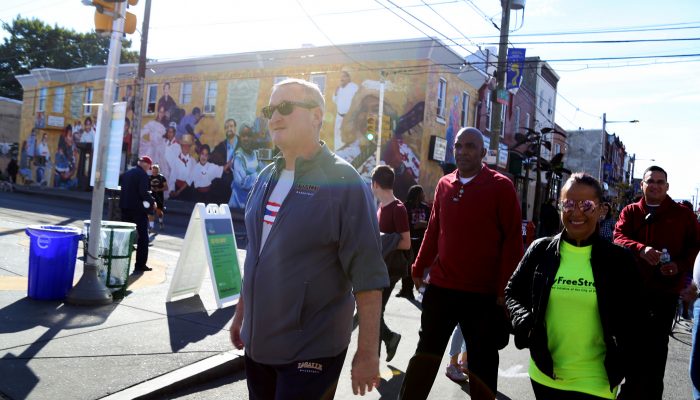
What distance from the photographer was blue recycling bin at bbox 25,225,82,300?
6125 mm

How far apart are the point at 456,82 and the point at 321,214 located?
2238 cm

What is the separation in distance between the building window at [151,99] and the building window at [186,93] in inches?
80.8

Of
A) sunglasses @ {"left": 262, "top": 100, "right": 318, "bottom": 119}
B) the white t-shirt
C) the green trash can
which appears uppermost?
sunglasses @ {"left": 262, "top": 100, "right": 318, "bottom": 119}

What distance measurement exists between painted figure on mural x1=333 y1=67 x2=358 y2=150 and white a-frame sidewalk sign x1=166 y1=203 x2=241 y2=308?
15439mm

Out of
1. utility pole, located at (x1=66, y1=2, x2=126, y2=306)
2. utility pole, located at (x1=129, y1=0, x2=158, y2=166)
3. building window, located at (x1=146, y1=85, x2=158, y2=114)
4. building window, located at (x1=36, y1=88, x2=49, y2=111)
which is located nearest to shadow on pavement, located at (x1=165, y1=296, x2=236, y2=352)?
utility pole, located at (x1=66, y1=2, x2=126, y2=306)

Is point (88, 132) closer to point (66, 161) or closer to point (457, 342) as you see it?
point (66, 161)

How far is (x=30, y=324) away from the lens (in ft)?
17.2

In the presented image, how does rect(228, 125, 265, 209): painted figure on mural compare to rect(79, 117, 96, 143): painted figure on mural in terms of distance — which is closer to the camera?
rect(228, 125, 265, 209): painted figure on mural

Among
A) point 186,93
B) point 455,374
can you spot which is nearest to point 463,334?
point 455,374

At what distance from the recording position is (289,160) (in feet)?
8.27

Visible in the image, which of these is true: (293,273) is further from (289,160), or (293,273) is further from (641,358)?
(641,358)

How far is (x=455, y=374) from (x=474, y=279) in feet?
5.79

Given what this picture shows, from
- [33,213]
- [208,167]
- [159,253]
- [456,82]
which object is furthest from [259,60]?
[159,253]

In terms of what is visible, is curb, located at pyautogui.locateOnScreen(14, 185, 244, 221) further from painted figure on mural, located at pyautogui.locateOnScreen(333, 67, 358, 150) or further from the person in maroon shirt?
the person in maroon shirt
